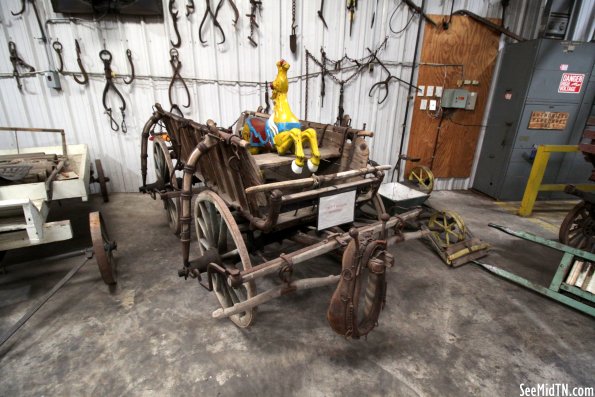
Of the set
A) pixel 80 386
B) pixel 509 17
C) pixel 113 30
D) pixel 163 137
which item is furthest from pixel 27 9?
pixel 509 17

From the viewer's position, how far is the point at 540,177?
409 centimetres

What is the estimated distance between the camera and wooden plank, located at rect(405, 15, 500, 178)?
468cm

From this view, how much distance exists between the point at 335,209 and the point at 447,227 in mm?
1726

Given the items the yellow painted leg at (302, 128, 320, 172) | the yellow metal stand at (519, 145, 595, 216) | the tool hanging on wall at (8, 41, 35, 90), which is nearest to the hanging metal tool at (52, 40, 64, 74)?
the tool hanging on wall at (8, 41, 35, 90)

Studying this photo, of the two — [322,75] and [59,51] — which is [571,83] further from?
[59,51]

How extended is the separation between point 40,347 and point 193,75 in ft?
12.4

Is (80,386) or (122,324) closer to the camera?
(80,386)

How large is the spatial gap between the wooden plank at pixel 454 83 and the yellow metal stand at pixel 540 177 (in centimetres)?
127

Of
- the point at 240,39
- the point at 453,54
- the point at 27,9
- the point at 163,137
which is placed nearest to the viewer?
the point at 163,137

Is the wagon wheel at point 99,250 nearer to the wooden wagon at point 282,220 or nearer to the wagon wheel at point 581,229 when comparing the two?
the wooden wagon at point 282,220

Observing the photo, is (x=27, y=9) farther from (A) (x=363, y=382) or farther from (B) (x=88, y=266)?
(A) (x=363, y=382)

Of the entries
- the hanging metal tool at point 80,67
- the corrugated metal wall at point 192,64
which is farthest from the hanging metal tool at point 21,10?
the hanging metal tool at point 80,67

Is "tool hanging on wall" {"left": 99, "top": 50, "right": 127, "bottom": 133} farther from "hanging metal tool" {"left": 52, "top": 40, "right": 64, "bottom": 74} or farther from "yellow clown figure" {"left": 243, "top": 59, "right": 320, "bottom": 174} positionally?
"yellow clown figure" {"left": 243, "top": 59, "right": 320, "bottom": 174}

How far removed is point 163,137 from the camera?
3.54 m
